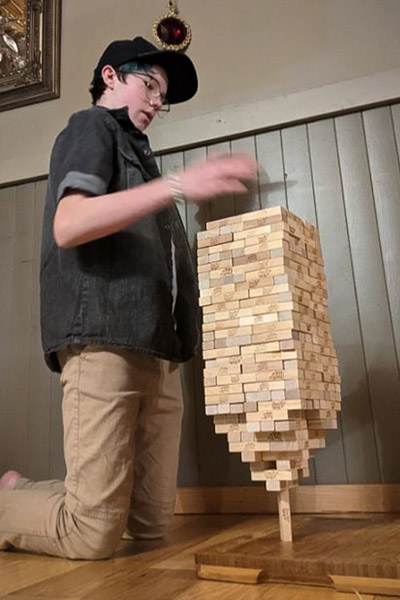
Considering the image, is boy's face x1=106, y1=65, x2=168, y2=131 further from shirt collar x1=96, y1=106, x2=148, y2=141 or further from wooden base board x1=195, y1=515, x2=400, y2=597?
wooden base board x1=195, y1=515, x2=400, y2=597

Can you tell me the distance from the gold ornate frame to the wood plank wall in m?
0.70

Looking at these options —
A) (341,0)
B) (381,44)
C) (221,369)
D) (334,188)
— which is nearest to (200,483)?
(221,369)

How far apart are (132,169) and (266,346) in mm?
526

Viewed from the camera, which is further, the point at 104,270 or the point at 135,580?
the point at 104,270

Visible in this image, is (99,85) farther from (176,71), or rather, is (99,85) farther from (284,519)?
(284,519)

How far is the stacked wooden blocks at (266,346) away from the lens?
1.14 m

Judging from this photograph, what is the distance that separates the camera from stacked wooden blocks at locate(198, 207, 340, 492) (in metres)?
1.14

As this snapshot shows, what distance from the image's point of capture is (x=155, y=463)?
139 centimetres

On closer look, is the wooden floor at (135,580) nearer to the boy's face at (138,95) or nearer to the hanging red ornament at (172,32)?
the boy's face at (138,95)

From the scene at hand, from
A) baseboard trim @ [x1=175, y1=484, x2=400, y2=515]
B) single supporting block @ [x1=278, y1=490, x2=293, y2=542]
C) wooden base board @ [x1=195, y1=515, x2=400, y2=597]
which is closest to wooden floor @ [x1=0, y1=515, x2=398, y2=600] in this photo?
wooden base board @ [x1=195, y1=515, x2=400, y2=597]

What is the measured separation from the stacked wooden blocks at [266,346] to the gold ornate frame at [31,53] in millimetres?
1440

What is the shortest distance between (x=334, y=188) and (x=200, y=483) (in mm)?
1020

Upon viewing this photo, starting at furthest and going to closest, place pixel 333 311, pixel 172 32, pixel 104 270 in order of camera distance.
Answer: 1. pixel 172 32
2. pixel 333 311
3. pixel 104 270

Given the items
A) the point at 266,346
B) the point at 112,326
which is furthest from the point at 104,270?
the point at 266,346
